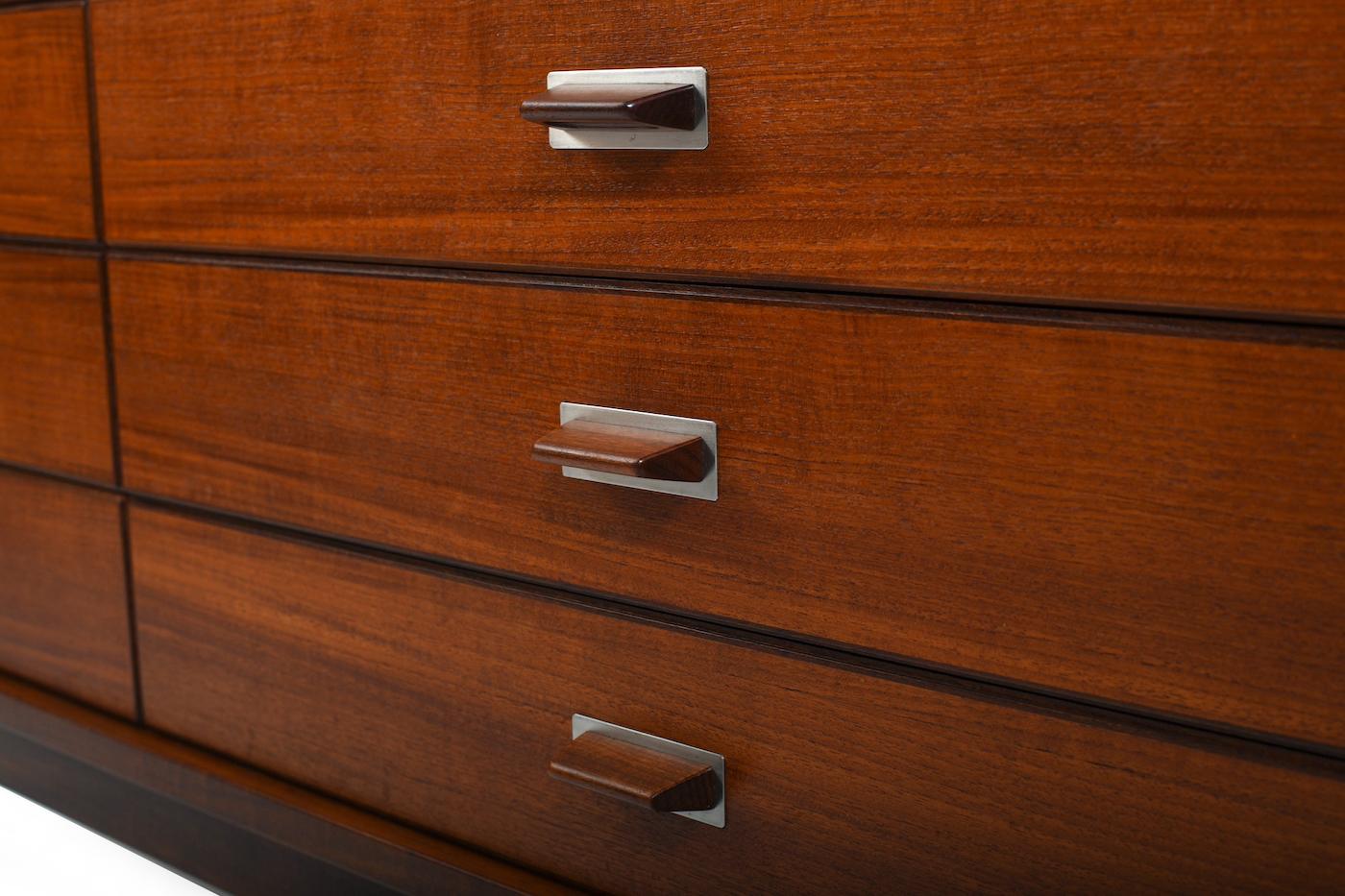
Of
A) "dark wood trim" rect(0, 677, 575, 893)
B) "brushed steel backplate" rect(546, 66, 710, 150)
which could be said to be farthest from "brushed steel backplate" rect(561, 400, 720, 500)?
"dark wood trim" rect(0, 677, 575, 893)

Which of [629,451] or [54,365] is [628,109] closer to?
[629,451]

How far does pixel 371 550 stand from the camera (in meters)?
0.79

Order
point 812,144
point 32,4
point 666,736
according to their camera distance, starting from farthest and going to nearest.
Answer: point 32,4 → point 666,736 → point 812,144

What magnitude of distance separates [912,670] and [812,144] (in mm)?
253

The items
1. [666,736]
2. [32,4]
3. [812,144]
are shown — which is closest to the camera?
[812,144]

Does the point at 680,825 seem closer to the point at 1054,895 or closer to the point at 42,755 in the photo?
the point at 1054,895

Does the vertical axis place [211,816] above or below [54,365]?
below

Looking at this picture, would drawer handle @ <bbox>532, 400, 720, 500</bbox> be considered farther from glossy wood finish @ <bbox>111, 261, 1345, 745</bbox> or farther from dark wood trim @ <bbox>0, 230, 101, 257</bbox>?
dark wood trim @ <bbox>0, 230, 101, 257</bbox>

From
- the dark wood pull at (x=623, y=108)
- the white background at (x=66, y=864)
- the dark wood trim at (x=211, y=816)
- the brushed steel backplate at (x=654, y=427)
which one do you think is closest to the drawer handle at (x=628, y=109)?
the dark wood pull at (x=623, y=108)

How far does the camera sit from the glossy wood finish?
51 cm

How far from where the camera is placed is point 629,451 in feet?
2.07

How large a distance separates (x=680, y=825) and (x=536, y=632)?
0.13 metres

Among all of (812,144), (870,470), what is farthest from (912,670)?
(812,144)

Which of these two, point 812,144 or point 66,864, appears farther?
point 66,864
